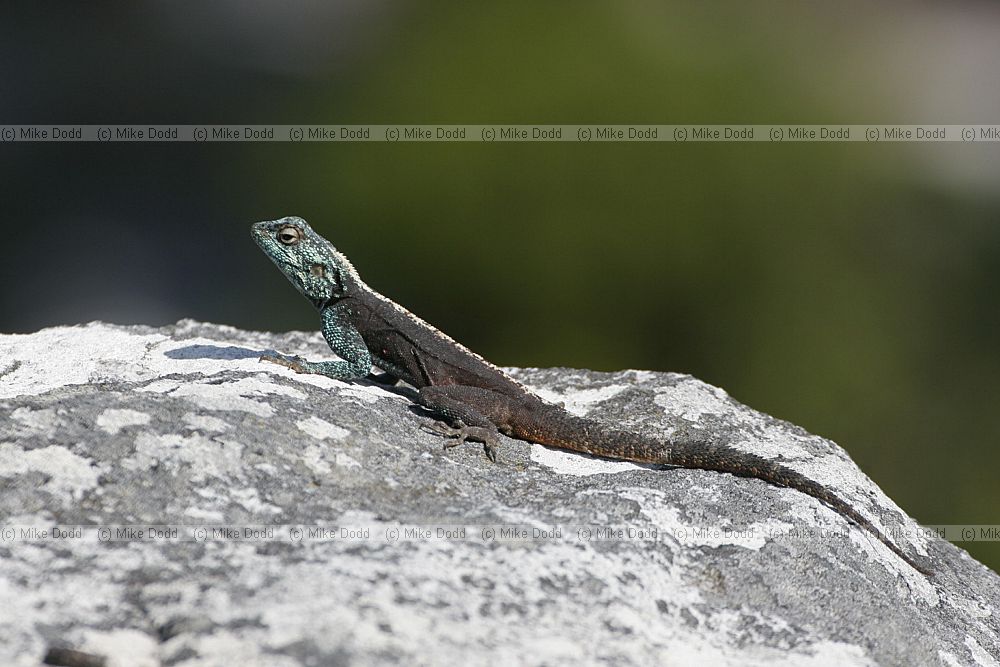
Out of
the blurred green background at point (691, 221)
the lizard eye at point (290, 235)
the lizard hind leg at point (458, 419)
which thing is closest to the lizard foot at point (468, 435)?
the lizard hind leg at point (458, 419)

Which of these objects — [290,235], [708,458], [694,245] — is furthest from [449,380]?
[694,245]

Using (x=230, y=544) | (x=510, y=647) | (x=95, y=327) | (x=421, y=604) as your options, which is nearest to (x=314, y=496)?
(x=230, y=544)

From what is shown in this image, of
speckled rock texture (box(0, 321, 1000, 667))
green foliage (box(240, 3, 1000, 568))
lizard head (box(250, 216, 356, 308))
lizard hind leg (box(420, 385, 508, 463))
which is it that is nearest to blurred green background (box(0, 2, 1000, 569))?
green foliage (box(240, 3, 1000, 568))

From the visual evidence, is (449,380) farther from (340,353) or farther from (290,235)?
(290,235)

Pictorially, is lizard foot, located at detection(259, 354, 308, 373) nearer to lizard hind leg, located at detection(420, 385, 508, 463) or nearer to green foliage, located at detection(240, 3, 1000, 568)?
lizard hind leg, located at detection(420, 385, 508, 463)

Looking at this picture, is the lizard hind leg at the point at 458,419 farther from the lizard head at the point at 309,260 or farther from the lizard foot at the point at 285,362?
the lizard head at the point at 309,260

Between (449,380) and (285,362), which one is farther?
(449,380)
